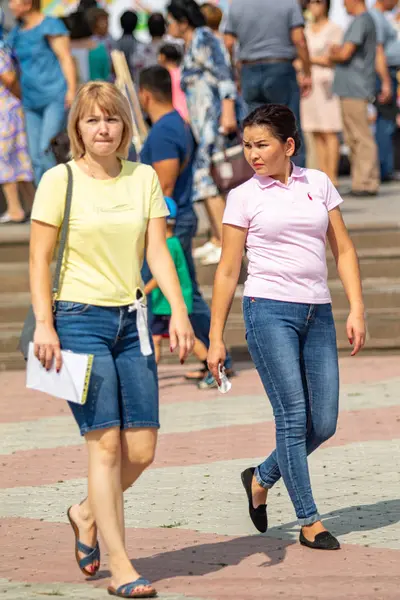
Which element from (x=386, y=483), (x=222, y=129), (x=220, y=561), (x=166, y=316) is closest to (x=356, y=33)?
(x=222, y=129)

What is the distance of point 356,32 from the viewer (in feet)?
46.2

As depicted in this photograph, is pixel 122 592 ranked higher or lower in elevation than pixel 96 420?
lower

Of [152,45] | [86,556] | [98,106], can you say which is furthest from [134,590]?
[152,45]

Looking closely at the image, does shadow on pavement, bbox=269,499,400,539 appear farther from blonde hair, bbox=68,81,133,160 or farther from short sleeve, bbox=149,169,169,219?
blonde hair, bbox=68,81,133,160

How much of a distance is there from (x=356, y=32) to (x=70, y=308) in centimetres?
964

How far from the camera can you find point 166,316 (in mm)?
9469

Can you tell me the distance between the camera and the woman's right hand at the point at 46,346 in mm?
4918

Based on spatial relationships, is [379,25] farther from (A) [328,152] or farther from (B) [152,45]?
(B) [152,45]

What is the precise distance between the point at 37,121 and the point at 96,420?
26.0 ft

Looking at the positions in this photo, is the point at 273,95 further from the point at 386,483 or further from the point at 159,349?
the point at 386,483

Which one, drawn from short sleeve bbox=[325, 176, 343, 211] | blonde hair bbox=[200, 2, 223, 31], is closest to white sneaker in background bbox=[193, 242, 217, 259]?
blonde hair bbox=[200, 2, 223, 31]

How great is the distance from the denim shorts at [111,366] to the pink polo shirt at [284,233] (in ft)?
2.50

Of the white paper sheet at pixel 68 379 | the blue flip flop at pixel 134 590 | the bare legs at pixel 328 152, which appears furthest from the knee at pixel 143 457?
the bare legs at pixel 328 152

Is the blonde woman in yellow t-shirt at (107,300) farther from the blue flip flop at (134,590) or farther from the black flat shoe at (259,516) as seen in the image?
the black flat shoe at (259,516)
